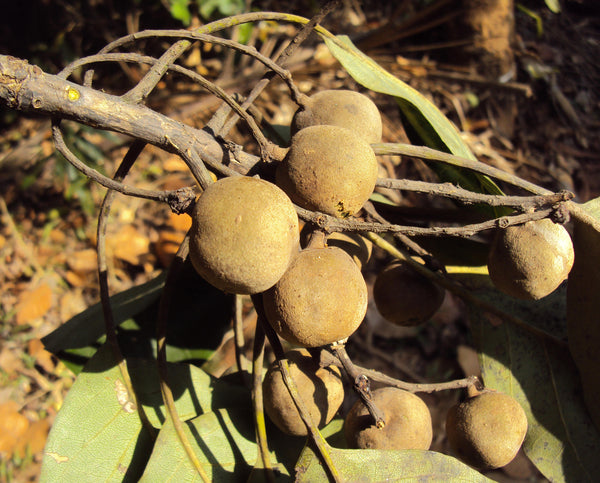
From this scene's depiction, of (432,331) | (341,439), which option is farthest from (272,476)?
(432,331)

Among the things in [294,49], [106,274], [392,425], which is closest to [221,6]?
[294,49]

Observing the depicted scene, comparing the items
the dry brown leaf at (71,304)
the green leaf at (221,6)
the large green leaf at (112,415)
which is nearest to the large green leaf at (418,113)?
the large green leaf at (112,415)

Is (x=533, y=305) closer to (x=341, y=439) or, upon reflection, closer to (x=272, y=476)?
(x=341, y=439)

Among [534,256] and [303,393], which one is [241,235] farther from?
[534,256]

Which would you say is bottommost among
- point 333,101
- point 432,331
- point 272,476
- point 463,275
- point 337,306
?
point 432,331

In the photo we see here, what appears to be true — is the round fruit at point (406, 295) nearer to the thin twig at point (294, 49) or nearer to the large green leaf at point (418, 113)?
the large green leaf at point (418, 113)
